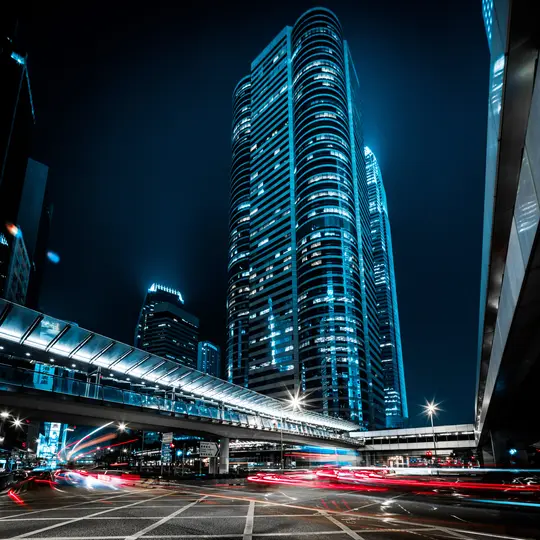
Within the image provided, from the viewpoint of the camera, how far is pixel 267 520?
13.7 m

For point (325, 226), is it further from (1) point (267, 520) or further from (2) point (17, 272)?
(1) point (267, 520)

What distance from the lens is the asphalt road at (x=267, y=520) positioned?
11078 millimetres

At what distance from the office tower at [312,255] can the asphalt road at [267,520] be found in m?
122

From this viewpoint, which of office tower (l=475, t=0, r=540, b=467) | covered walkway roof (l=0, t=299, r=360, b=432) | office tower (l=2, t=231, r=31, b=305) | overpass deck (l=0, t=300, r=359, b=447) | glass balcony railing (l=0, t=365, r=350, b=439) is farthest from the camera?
office tower (l=2, t=231, r=31, b=305)

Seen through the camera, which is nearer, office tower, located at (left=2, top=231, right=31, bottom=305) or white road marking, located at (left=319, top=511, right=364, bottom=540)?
white road marking, located at (left=319, top=511, right=364, bottom=540)

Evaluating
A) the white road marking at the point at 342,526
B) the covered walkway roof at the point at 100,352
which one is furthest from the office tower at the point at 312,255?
the white road marking at the point at 342,526

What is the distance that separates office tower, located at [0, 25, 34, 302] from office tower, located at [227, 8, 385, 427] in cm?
9336

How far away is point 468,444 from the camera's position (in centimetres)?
8369

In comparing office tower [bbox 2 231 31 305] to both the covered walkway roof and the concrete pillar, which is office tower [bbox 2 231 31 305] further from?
the covered walkway roof

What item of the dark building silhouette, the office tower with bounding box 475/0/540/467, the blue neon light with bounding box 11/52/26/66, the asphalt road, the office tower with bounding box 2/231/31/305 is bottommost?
the asphalt road

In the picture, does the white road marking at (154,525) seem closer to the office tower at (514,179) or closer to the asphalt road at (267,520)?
the asphalt road at (267,520)

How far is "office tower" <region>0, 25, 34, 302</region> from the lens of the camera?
98.9 m

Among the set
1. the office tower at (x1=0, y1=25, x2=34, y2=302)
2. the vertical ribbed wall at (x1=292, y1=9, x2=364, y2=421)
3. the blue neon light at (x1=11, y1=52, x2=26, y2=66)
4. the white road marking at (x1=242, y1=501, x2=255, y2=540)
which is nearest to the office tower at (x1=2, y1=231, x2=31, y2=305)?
the office tower at (x1=0, y1=25, x2=34, y2=302)

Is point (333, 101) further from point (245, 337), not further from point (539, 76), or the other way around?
point (539, 76)
